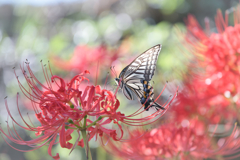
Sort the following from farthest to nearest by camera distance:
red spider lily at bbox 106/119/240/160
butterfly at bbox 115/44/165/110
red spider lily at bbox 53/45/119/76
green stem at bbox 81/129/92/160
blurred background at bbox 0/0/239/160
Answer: blurred background at bbox 0/0/239/160
red spider lily at bbox 53/45/119/76
butterfly at bbox 115/44/165/110
red spider lily at bbox 106/119/240/160
green stem at bbox 81/129/92/160

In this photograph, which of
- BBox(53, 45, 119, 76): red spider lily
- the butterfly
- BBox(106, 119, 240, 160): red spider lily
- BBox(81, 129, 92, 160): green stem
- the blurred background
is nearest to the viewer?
BBox(81, 129, 92, 160): green stem

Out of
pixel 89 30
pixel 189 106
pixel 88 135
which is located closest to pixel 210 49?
pixel 189 106

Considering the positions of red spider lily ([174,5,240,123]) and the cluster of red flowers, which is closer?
the cluster of red flowers

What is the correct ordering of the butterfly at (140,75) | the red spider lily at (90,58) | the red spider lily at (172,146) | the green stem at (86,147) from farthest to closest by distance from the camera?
the red spider lily at (90,58) < the butterfly at (140,75) < the red spider lily at (172,146) < the green stem at (86,147)

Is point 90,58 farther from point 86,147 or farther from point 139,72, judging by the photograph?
point 86,147

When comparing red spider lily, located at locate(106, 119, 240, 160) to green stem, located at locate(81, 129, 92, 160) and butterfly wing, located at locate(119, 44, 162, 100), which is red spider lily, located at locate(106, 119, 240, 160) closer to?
butterfly wing, located at locate(119, 44, 162, 100)

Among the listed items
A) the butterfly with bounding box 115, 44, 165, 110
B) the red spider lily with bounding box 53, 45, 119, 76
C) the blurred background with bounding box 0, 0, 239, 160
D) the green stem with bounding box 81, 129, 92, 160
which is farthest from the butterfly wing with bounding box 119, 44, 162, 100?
the red spider lily with bounding box 53, 45, 119, 76

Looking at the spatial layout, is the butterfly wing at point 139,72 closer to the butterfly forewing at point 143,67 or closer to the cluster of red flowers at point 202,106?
the butterfly forewing at point 143,67

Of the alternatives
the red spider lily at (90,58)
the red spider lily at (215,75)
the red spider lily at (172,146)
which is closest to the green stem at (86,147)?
the red spider lily at (172,146)
